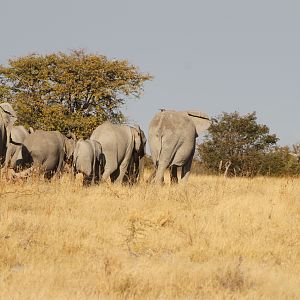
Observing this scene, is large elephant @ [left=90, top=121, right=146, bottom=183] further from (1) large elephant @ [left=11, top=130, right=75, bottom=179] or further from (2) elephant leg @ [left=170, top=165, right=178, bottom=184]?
(1) large elephant @ [left=11, top=130, right=75, bottom=179]

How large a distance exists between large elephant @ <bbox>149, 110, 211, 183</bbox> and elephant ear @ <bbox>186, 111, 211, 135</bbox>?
467mm

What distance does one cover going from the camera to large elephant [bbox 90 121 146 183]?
50.0ft

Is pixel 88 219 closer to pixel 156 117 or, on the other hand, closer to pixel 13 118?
pixel 13 118

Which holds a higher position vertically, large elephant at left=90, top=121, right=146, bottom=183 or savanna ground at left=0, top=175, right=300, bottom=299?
large elephant at left=90, top=121, right=146, bottom=183

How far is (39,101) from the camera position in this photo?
32.4 metres

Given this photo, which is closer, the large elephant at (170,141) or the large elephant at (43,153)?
the large elephant at (43,153)

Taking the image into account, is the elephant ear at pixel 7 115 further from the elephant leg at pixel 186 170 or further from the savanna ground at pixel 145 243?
the elephant leg at pixel 186 170

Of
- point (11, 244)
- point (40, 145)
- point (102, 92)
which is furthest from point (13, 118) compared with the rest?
point (102, 92)

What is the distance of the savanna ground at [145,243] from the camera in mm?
6445

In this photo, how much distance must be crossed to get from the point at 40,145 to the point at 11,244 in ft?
26.4

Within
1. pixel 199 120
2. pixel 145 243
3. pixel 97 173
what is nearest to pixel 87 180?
pixel 97 173

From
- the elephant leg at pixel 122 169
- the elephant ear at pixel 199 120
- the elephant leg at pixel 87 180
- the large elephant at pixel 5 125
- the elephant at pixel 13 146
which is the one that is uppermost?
the elephant ear at pixel 199 120

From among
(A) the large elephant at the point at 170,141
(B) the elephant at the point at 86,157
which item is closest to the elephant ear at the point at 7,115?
(B) the elephant at the point at 86,157

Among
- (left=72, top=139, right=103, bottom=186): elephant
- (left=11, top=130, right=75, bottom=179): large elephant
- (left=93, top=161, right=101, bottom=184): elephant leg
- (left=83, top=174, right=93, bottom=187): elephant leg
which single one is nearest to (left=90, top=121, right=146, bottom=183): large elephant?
(left=93, top=161, right=101, bottom=184): elephant leg
